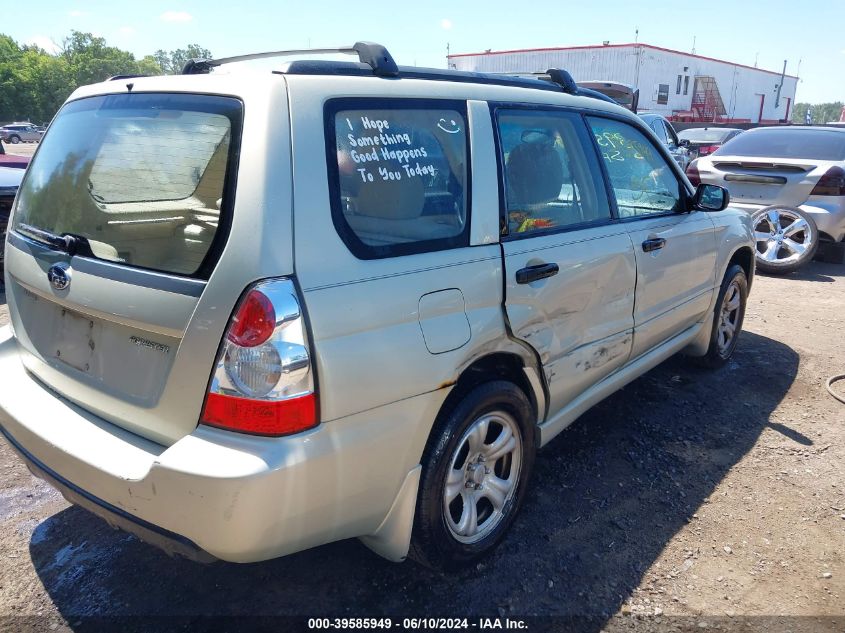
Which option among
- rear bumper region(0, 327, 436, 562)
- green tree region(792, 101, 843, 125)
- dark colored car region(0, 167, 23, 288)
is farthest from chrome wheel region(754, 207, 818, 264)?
green tree region(792, 101, 843, 125)

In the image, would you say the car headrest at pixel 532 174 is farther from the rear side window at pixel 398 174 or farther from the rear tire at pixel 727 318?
the rear tire at pixel 727 318

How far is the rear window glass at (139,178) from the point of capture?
2.01m

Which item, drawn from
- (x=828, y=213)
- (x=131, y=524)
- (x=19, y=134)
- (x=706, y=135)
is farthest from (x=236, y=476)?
(x=19, y=134)

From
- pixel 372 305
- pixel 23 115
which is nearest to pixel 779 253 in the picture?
pixel 372 305

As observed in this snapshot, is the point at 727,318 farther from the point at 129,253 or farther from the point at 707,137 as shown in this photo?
the point at 707,137

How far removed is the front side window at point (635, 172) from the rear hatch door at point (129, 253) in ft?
6.73

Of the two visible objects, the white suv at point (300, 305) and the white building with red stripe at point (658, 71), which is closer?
the white suv at point (300, 305)

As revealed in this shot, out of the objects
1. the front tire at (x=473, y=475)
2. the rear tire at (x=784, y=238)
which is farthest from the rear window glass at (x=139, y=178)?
the rear tire at (x=784, y=238)

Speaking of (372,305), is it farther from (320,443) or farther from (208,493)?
(208,493)

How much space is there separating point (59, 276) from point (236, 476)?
106cm

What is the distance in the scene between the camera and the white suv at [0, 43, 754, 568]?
6.13 ft

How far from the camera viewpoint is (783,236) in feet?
25.8

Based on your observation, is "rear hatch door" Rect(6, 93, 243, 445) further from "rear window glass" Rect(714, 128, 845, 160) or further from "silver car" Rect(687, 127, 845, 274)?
"rear window glass" Rect(714, 128, 845, 160)

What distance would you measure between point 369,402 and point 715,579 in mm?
1683
